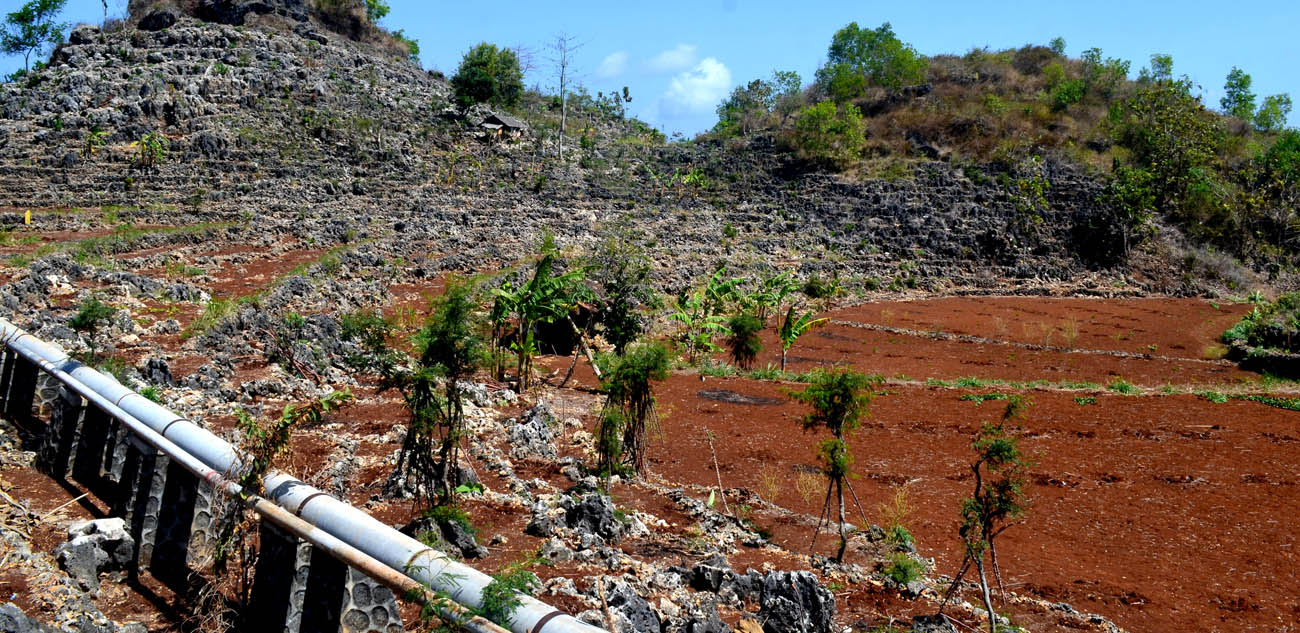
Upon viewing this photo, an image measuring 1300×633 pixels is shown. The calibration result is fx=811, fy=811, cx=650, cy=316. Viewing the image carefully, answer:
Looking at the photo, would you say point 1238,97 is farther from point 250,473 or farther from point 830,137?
point 250,473

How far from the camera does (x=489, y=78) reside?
48.0 metres

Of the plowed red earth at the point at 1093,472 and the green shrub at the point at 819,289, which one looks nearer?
the plowed red earth at the point at 1093,472

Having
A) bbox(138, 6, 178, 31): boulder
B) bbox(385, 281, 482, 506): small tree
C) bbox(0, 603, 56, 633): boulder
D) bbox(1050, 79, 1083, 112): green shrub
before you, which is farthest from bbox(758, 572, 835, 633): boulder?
bbox(138, 6, 178, 31): boulder

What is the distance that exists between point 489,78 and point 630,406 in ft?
134

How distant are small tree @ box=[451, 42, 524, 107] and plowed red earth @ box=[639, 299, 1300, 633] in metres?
32.4

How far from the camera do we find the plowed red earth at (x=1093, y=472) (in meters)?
8.70

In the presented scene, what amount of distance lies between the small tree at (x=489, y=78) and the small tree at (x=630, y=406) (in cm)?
3851

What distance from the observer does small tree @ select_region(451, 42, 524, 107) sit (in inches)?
1886

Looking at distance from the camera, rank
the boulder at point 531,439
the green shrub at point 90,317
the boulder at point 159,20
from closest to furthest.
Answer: the green shrub at point 90,317
the boulder at point 531,439
the boulder at point 159,20

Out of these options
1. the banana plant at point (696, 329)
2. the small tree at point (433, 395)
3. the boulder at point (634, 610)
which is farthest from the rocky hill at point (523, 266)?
the banana plant at point (696, 329)

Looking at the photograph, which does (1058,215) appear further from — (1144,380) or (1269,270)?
(1144,380)

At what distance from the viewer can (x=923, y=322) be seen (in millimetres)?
29438

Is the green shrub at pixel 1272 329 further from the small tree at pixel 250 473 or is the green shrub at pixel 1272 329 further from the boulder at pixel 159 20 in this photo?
the boulder at pixel 159 20

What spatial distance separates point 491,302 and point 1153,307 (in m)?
27.2
